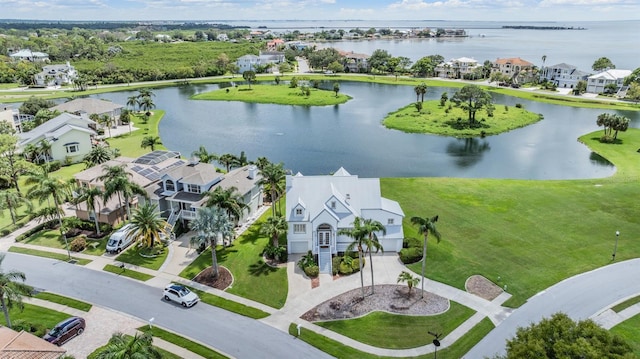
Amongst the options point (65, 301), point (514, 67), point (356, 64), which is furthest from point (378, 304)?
point (356, 64)

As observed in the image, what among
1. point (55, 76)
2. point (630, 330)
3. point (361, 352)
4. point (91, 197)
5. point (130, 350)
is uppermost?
point (55, 76)

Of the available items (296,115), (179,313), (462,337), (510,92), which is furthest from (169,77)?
(462,337)

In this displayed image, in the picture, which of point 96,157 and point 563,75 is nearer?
point 96,157

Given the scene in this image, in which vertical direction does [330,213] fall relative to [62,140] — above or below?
below

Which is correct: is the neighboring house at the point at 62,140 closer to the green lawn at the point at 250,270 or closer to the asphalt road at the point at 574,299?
the green lawn at the point at 250,270

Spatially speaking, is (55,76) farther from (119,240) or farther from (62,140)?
(119,240)
